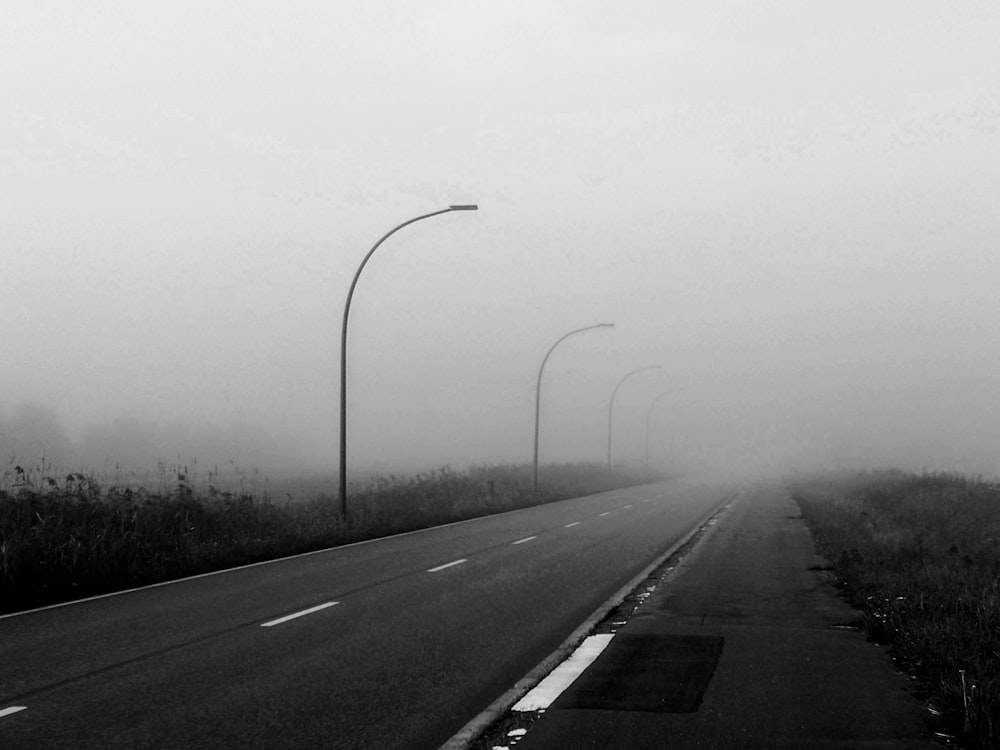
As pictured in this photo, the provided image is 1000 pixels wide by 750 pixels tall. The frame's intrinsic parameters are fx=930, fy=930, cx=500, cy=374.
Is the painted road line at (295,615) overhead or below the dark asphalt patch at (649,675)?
below

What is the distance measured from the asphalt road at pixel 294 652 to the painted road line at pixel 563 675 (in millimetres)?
270

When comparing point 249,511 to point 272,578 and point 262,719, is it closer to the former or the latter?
point 272,578

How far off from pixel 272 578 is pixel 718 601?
636 cm

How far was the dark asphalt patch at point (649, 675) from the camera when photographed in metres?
6.28

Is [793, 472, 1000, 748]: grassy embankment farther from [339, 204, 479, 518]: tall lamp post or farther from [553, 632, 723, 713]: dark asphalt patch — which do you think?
[339, 204, 479, 518]: tall lamp post

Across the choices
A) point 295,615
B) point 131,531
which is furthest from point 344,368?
point 295,615

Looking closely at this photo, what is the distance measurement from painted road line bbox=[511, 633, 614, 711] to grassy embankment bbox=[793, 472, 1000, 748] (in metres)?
2.47

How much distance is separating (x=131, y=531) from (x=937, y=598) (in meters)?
12.0

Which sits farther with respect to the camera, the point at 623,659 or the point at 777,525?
the point at 777,525

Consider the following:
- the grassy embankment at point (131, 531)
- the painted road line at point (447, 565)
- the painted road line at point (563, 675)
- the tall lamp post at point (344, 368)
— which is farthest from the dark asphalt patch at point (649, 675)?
the tall lamp post at point (344, 368)

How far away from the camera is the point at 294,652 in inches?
314

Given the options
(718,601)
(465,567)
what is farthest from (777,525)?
(718,601)

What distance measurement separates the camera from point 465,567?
14.7 meters

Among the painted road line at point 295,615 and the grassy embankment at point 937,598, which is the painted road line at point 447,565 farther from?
the grassy embankment at point 937,598
